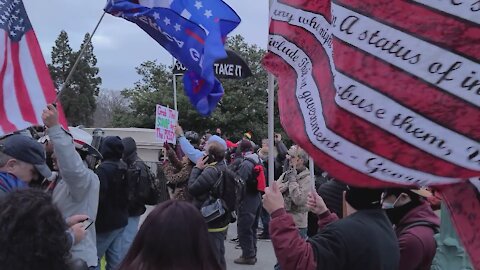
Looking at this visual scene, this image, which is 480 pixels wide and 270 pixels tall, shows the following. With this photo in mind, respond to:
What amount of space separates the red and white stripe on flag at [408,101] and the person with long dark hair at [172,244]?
20.8 inches

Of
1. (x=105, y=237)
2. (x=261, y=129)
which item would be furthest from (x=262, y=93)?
(x=105, y=237)

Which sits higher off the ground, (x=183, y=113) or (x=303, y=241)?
(x=303, y=241)

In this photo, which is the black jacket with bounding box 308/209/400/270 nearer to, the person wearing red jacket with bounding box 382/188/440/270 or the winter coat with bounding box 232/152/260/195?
the person wearing red jacket with bounding box 382/188/440/270

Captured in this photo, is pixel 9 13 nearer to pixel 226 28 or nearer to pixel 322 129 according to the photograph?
pixel 226 28

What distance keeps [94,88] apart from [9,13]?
42.9 m

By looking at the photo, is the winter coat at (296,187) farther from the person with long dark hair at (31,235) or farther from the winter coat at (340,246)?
the person with long dark hair at (31,235)

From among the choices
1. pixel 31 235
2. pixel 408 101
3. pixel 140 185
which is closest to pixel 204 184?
pixel 140 185

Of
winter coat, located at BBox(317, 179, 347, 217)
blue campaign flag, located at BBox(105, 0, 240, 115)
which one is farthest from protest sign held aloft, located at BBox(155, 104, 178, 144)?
winter coat, located at BBox(317, 179, 347, 217)

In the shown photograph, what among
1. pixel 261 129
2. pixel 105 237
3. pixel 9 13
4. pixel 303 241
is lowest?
pixel 261 129

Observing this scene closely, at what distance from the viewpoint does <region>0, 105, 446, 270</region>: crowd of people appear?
76.6 inches

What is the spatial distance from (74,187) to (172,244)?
1.82 m

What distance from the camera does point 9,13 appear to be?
149 inches

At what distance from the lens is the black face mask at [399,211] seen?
3555mm

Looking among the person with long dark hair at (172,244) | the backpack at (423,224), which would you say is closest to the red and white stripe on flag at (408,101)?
the person with long dark hair at (172,244)
